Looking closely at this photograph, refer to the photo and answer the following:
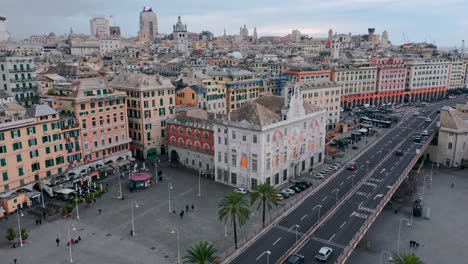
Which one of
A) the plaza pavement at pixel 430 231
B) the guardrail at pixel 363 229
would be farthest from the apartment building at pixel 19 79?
the plaza pavement at pixel 430 231

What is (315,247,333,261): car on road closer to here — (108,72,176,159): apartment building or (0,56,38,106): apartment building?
(108,72,176,159): apartment building

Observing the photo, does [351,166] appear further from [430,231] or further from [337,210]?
[430,231]

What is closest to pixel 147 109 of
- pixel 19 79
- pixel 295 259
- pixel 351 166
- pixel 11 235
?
pixel 19 79

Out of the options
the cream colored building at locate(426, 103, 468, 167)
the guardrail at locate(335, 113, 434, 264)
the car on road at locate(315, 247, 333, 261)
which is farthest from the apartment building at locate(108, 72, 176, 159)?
the cream colored building at locate(426, 103, 468, 167)

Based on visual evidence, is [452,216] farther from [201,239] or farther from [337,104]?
[337,104]

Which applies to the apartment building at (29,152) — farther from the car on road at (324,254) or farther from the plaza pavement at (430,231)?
the plaza pavement at (430,231)
